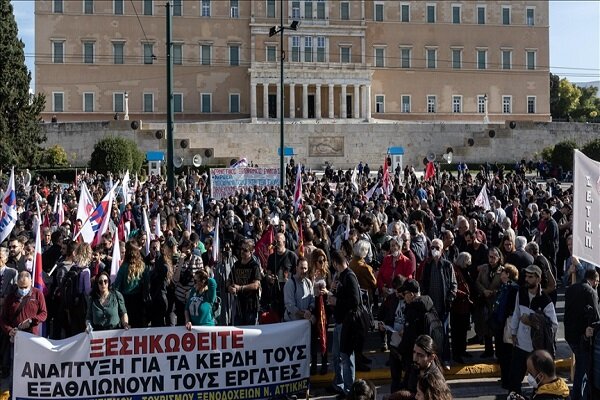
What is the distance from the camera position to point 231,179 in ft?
71.7

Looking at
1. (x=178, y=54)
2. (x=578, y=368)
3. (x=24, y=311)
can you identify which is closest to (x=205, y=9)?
(x=178, y=54)

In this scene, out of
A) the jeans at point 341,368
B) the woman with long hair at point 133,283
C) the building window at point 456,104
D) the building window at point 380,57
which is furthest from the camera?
the building window at point 456,104

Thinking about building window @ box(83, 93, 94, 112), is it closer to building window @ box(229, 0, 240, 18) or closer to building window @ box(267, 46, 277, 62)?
building window @ box(229, 0, 240, 18)

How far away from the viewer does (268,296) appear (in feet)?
32.6

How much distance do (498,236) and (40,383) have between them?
8.38m

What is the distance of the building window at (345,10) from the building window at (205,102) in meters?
11.6

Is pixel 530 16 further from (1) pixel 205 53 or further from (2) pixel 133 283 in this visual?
(2) pixel 133 283

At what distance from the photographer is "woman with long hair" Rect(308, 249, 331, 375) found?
28.7 feet

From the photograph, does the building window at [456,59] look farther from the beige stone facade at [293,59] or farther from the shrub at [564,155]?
the shrub at [564,155]

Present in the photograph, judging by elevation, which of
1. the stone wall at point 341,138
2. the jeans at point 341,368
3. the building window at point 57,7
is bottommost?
the jeans at point 341,368

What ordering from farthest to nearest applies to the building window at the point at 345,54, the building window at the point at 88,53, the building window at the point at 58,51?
1. the building window at the point at 345,54
2. the building window at the point at 88,53
3. the building window at the point at 58,51

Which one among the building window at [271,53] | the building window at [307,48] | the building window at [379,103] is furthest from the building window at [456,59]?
the building window at [271,53]

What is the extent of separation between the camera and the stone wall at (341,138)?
51.2 m

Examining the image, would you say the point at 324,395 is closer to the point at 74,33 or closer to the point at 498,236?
the point at 498,236
